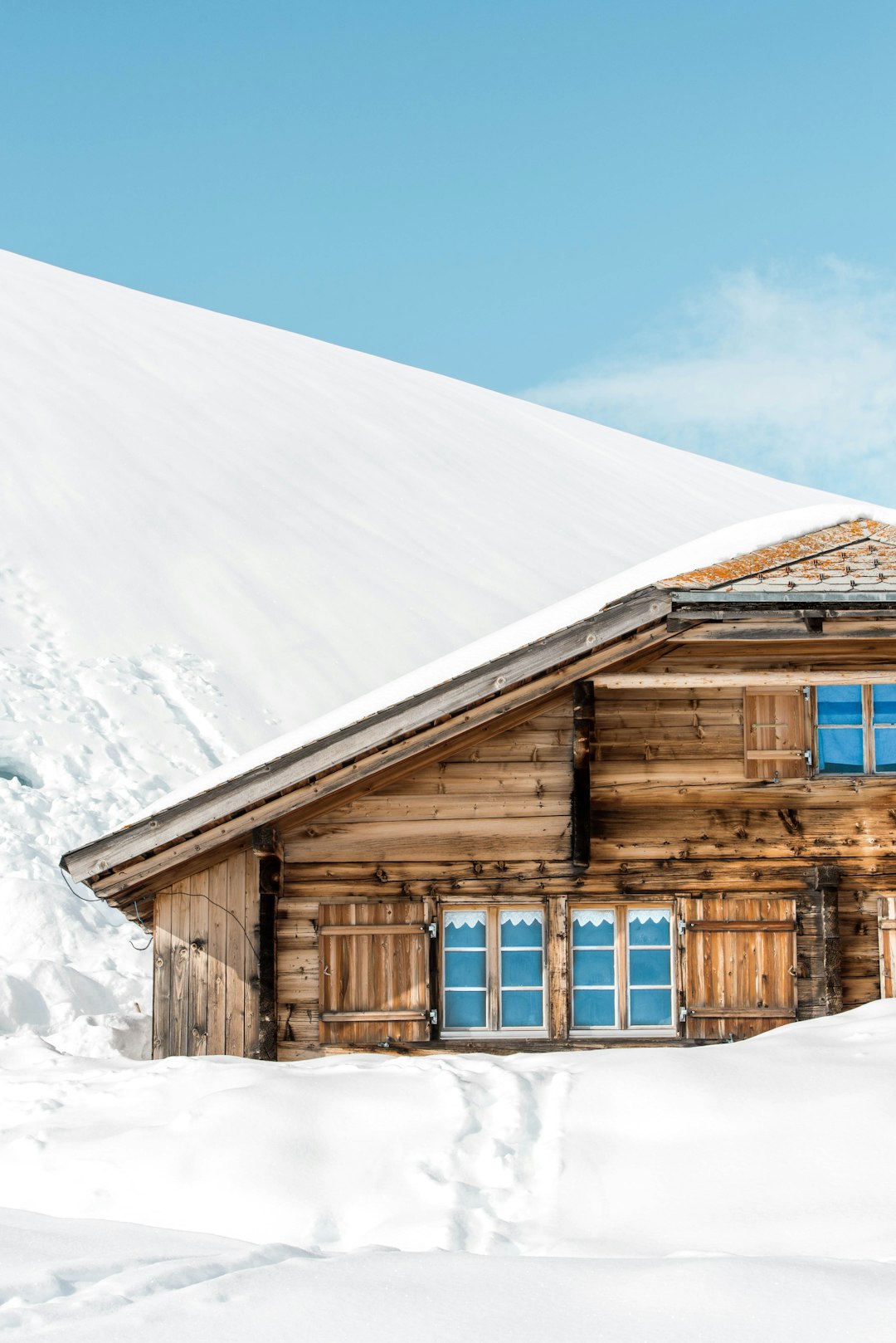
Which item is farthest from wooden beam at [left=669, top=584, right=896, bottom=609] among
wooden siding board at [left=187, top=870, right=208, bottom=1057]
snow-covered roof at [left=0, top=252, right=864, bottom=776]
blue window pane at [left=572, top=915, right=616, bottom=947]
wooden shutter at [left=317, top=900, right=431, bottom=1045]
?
snow-covered roof at [left=0, top=252, right=864, bottom=776]

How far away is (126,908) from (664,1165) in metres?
5.95

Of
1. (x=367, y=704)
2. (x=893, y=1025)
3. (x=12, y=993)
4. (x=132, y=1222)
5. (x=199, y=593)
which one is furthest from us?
(x=199, y=593)

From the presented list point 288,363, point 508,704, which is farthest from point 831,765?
point 288,363

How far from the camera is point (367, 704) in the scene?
11133 millimetres

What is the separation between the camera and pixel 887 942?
32.4 ft

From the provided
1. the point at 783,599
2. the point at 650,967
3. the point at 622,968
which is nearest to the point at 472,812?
the point at 622,968

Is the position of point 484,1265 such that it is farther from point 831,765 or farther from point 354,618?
point 354,618

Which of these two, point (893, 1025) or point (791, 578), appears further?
point (791, 578)

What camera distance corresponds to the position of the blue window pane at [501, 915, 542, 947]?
32.2 ft

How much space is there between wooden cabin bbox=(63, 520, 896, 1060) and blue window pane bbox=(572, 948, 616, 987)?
19 millimetres

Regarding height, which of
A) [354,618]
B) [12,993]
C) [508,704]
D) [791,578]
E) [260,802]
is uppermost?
[354,618]

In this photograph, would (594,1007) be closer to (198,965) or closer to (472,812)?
(472,812)

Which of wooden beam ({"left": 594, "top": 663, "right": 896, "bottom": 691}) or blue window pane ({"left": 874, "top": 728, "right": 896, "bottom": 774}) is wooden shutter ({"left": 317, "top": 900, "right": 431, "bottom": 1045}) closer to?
wooden beam ({"left": 594, "top": 663, "right": 896, "bottom": 691})

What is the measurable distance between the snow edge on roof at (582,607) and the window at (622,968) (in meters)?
2.43
